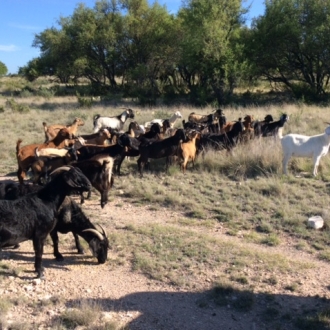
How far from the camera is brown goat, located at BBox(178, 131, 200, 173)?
428 inches

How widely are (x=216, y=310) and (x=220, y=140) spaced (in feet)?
23.6

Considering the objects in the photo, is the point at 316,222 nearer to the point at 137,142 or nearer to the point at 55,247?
the point at 55,247

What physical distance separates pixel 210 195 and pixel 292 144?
95.3 inches

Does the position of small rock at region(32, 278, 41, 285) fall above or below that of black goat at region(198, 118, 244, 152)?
below

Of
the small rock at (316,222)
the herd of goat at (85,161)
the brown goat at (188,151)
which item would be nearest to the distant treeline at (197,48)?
the herd of goat at (85,161)

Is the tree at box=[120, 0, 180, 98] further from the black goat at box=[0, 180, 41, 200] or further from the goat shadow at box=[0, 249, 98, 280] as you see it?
the goat shadow at box=[0, 249, 98, 280]

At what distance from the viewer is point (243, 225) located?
25.3 ft

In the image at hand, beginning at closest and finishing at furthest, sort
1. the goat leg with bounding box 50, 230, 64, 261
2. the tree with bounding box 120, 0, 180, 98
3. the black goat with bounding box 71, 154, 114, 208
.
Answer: the goat leg with bounding box 50, 230, 64, 261 < the black goat with bounding box 71, 154, 114, 208 < the tree with bounding box 120, 0, 180, 98

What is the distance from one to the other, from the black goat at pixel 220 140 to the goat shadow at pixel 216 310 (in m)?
6.64

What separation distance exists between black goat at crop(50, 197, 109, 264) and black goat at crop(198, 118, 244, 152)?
235 inches

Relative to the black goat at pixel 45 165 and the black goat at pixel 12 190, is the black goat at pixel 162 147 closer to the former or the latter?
the black goat at pixel 45 165

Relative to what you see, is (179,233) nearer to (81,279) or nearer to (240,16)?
(81,279)

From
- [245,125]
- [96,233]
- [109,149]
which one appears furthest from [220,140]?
[96,233]

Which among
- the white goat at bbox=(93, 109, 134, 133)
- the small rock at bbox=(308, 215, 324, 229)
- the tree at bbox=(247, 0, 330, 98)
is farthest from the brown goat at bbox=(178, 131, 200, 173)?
the tree at bbox=(247, 0, 330, 98)
